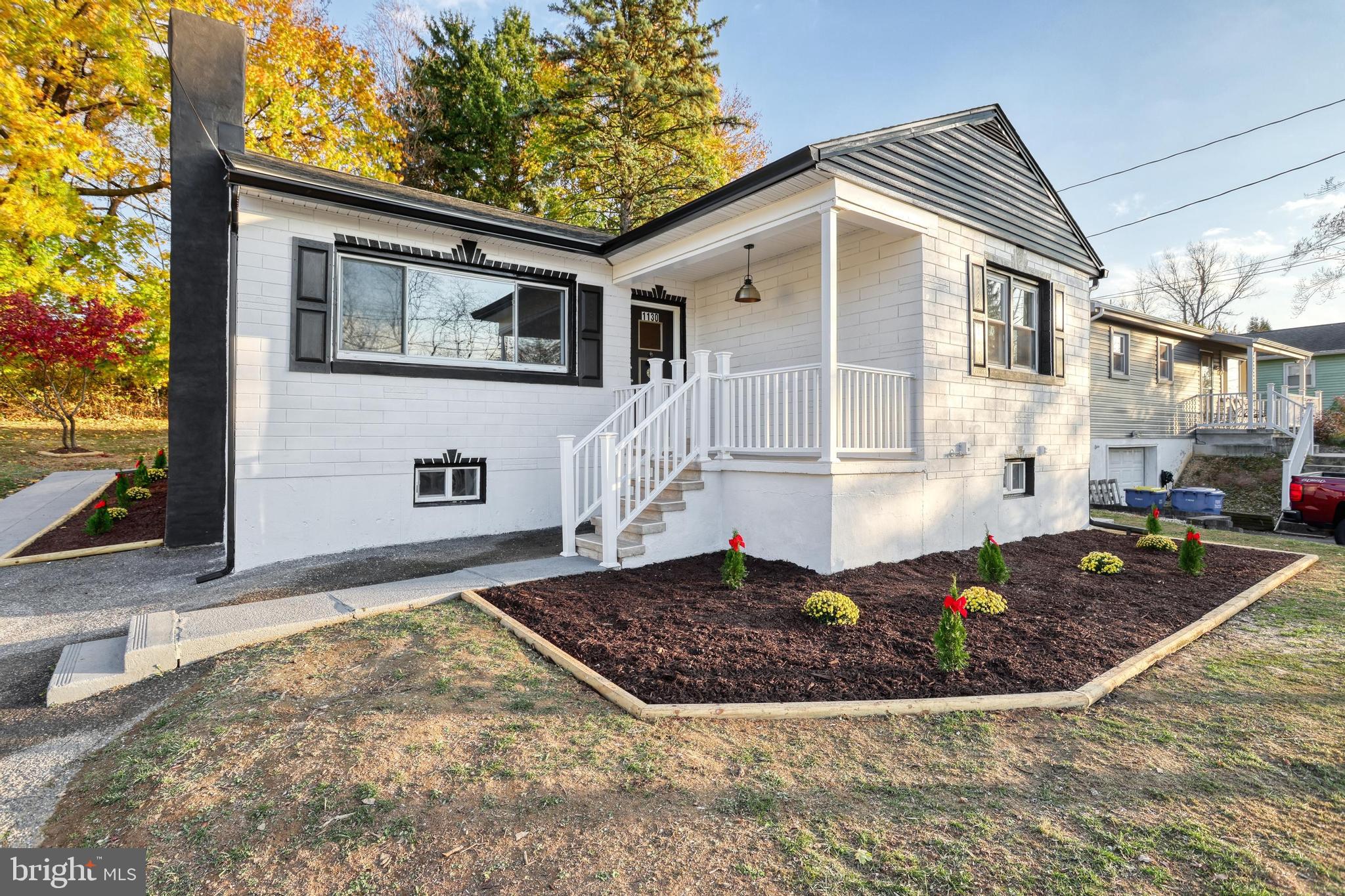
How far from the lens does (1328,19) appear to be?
1081cm

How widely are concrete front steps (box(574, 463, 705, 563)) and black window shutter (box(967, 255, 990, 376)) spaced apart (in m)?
3.72

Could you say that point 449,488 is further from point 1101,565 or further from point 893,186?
point 1101,565

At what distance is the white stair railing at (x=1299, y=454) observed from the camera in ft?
42.8

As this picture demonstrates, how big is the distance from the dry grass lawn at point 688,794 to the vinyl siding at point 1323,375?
95.3 feet

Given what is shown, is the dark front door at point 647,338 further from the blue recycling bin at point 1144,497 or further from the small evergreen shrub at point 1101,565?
the blue recycling bin at point 1144,497

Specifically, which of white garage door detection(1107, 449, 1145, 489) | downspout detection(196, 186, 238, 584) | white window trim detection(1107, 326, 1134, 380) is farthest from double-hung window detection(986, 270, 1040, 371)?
white garage door detection(1107, 449, 1145, 489)

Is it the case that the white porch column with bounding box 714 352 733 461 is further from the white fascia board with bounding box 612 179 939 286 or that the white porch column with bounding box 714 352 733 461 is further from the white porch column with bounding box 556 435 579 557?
the white porch column with bounding box 556 435 579 557

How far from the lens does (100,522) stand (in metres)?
7.26

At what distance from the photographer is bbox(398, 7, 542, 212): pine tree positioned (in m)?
17.5

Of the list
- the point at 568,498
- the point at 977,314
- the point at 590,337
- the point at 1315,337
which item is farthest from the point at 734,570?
the point at 1315,337

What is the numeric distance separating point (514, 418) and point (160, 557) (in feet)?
13.3

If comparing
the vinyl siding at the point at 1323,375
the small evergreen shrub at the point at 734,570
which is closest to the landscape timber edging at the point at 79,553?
the small evergreen shrub at the point at 734,570

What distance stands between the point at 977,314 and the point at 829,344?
285 cm

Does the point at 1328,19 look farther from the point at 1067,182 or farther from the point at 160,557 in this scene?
the point at 160,557
